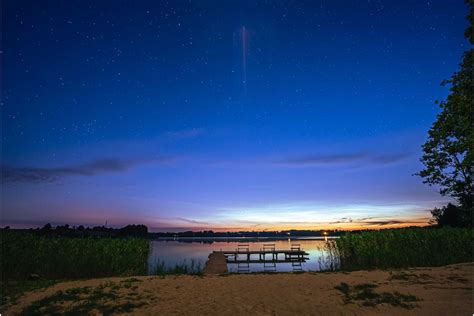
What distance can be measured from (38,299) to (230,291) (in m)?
8.00

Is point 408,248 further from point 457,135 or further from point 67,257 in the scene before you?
point 67,257

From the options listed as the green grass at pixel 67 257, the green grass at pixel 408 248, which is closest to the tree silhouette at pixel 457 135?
the green grass at pixel 408 248

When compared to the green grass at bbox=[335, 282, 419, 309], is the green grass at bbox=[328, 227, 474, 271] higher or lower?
higher

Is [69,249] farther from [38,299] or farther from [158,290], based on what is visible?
[158,290]

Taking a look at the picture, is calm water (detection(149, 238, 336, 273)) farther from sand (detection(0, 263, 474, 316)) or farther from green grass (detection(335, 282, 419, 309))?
green grass (detection(335, 282, 419, 309))

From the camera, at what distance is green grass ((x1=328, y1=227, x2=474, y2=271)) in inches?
786

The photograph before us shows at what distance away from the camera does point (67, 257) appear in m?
18.9

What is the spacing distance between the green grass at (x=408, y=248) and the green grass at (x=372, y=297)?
23.0 feet

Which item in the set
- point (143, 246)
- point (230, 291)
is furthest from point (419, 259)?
point (143, 246)

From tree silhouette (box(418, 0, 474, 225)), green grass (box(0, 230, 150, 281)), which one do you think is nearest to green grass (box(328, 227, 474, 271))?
tree silhouette (box(418, 0, 474, 225))

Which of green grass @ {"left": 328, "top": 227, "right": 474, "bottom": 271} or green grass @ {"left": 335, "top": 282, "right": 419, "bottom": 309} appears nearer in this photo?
green grass @ {"left": 335, "top": 282, "right": 419, "bottom": 309}

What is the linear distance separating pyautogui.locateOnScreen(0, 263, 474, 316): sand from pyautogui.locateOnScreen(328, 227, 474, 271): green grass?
3.49 metres

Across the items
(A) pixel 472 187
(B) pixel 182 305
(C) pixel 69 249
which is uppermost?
(A) pixel 472 187

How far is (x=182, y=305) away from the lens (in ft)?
37.8
